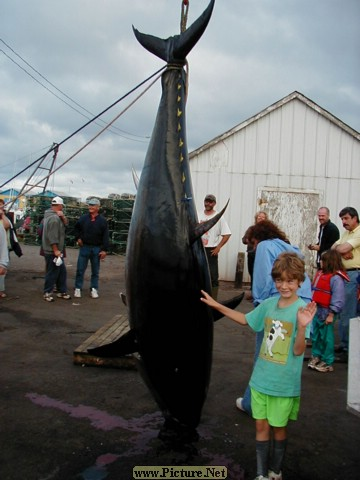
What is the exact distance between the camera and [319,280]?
529 cm

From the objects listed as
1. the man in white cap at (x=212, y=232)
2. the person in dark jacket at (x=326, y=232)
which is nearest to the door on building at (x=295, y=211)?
the person in dark jacket at (x=326, y=232)

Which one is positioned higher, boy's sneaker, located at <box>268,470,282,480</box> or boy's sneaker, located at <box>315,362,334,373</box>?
boy's sneaker, located at <box>268,470,282,480</box>

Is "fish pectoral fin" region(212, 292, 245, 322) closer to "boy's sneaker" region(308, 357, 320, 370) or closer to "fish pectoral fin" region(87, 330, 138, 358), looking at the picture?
"fish pectoral fin" region(87, 330, 138, 358)

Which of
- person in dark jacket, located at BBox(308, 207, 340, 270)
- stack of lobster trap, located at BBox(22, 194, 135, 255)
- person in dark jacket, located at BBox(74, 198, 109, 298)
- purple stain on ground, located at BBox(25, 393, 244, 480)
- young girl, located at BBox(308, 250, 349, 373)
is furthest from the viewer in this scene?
stack of lobster trap, located at BBox(22, 194, 135, 255)

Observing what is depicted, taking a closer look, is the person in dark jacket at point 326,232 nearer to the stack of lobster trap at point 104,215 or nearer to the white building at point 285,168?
the white building at point 285,168

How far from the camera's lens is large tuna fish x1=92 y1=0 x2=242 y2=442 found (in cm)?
269

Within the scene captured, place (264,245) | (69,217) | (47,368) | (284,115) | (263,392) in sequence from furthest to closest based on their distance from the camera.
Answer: (69,217)
(284,115)
(47,368)
(264,245)
(263,392)

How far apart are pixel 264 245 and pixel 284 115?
338 inches

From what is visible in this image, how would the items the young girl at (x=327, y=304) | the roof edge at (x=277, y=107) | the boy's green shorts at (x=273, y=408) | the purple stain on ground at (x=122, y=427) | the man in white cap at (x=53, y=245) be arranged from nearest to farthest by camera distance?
the boy's green shorts at (x=273, y=408), the purple stain on ground at (x=122, y=427), the young girl at (x=327, y=304), the man in white cap at (x=53, y=245), the roof edge at (x=277, y=107)

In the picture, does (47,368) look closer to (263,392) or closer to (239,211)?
(263,392)

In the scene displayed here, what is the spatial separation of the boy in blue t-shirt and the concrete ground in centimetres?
30

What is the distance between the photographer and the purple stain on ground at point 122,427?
2904mm

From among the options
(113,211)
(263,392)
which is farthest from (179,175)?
(113,211)

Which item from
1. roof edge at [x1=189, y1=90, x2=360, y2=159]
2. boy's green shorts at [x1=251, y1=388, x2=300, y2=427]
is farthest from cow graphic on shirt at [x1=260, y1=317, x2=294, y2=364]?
roof edge at [x1=189, y1=90, x2=360, y2=159]
